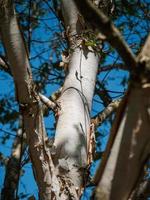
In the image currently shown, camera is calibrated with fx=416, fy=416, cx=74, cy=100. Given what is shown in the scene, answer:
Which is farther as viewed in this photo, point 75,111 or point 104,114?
point 104,114

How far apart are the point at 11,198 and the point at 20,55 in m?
1.51

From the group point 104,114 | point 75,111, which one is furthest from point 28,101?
point 104,114

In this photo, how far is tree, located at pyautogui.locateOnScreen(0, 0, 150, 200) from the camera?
101cm

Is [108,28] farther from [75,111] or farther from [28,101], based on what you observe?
[75,111]

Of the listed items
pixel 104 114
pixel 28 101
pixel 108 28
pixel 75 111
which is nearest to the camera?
pixel 108 28

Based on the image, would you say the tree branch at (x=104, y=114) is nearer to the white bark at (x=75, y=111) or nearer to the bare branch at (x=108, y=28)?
the white bark at (x=75, y=111)

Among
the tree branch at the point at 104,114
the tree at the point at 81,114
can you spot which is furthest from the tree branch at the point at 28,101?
the tree branch at the point at 104,114

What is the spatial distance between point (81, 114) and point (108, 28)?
86cm

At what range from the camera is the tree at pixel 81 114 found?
1013 millimetres

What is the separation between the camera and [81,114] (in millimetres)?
1823

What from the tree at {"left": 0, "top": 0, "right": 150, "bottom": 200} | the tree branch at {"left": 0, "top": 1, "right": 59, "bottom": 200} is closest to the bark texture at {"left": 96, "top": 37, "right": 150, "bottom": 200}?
the tree at {"left": 0, "top": 0, "right": 150, "bottom": 200}

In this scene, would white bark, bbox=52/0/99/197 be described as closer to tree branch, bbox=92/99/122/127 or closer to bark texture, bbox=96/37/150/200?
tree branch, bbox=92/99/122/127

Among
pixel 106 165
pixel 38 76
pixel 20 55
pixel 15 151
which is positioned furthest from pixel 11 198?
pixel 106 165

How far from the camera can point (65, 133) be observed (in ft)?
5.70
